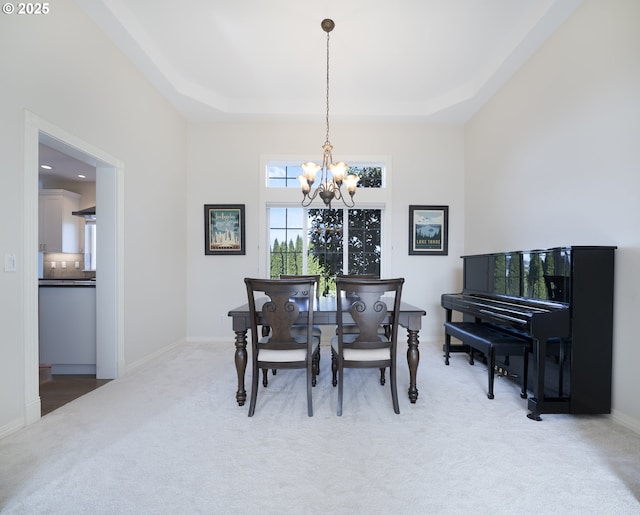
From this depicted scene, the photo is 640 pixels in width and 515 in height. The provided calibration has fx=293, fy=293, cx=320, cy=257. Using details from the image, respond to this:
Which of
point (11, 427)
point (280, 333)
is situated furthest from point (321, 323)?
point (11, 427)

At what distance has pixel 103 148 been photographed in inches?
106

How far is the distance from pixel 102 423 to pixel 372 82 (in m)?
4.24

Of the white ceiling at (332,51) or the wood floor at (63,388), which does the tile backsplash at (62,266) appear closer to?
the wood floor at (63,388)

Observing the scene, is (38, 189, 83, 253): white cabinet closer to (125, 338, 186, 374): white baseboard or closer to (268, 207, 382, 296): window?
(125, 338, 186, 374): white baseboard

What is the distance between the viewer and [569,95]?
2.47 m

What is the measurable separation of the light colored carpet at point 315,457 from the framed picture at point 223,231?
217 centimetres

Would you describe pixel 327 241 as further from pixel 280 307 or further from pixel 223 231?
pixel 280 307

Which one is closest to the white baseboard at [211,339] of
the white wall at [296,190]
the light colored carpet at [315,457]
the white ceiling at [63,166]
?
the white wall at [296,190]

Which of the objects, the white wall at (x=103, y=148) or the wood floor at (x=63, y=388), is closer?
the white wall at (x=103, y=148)

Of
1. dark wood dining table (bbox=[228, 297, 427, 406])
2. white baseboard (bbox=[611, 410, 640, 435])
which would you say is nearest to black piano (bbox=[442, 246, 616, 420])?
white baseboard (bbox=[611, 410, 640, 435])

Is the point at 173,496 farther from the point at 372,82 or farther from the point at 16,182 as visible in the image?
the point at 372,82

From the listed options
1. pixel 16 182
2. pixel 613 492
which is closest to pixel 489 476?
pixel 613 492

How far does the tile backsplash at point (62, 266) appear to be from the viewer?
203 inches

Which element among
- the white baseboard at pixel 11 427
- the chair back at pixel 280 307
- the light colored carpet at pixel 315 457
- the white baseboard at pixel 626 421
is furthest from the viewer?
the chair back at pixel 280 307
